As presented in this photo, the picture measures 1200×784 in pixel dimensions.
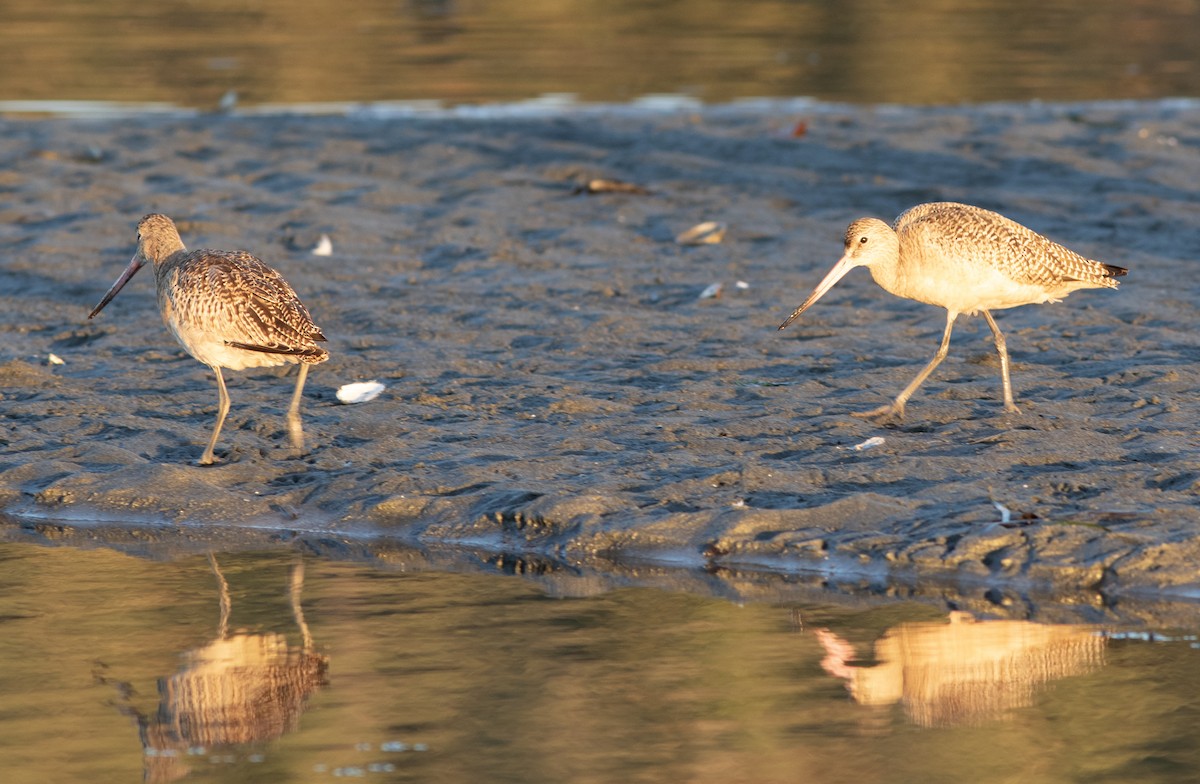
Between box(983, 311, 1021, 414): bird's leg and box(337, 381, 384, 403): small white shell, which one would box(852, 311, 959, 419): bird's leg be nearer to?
box(983, 311, 1021, 414): bird's leg

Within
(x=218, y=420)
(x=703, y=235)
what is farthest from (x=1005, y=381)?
(x=703, y=235)

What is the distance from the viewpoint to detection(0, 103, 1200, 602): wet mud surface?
6.89 m

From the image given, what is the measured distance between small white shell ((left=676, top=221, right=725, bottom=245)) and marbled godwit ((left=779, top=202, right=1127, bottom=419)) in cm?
335

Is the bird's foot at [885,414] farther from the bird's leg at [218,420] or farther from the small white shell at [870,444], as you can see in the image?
the bird's leg at [218,420]

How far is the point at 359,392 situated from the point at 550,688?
3562 mm

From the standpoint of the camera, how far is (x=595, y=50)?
23156 millimetres

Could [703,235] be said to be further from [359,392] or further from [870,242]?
[359,392]

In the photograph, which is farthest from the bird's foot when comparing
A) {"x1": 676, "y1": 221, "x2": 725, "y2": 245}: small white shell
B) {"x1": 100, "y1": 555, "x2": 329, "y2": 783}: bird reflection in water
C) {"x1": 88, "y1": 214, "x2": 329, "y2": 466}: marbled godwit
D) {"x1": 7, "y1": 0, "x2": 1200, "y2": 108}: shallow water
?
{"x1": 7, "y1": 0, "x2": 1200, "y2": 108}: shallow water

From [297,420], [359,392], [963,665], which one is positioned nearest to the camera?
Answer: [963,665]

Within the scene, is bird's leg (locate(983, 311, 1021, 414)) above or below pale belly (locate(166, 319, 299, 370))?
below

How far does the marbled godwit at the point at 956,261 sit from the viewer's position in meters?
8.26

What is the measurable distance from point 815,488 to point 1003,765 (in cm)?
246

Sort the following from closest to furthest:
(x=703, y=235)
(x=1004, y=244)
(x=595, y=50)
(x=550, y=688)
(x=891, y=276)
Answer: (x=550, y=688), (x=1004, y=244), (x=891, y=276), (x=703, y=235), (x=595, y=50)

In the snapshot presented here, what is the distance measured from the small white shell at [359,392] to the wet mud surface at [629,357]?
0.07m
